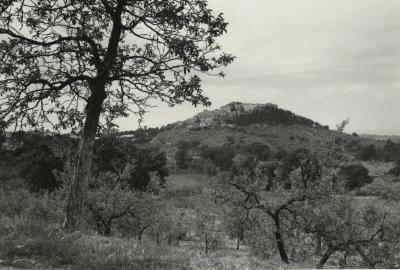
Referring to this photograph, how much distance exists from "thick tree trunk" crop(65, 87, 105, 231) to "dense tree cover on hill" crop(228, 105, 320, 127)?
474 ft

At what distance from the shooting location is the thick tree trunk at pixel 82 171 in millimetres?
10250

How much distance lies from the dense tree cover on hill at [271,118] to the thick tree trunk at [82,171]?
144411 millimetres

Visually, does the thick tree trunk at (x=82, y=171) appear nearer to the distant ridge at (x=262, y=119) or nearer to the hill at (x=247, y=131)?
the hill at (x=247, y=131)

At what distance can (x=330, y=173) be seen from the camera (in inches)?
592

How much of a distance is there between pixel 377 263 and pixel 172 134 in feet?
454

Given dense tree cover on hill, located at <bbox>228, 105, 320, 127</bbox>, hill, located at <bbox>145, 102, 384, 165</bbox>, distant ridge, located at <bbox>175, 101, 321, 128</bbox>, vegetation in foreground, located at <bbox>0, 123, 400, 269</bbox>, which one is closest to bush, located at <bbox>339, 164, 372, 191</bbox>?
vegetation in foreground, located at <bbox>0, 123, 400, 269</bbox>

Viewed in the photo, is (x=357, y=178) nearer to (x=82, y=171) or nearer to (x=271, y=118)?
(x=82, y=171)

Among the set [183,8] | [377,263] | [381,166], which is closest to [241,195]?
[377,263]

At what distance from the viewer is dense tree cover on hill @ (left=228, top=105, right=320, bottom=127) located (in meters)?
154

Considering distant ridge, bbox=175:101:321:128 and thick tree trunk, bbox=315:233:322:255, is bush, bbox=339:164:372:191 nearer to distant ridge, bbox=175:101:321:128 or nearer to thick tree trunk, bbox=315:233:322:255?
thick tree trunk, bbox=315:233:322:255

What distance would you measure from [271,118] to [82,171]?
15377 centimetres

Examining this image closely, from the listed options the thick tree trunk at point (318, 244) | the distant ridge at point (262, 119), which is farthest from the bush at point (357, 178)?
the distant ridge at point (262, 119)

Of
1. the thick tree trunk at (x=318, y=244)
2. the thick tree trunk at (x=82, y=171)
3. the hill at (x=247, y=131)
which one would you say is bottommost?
the thick tree trunk at (x=318, y=244)

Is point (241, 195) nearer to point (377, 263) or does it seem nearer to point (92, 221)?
point (377, 263)
